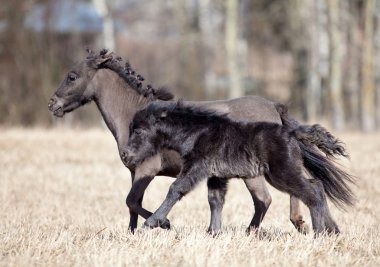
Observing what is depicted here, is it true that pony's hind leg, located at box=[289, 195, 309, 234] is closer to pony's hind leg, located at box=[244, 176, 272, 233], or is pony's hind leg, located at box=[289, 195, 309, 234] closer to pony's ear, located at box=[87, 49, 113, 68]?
pony's hind leg, located at box=[244, 176, 272, 233]

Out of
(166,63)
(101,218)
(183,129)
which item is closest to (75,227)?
(101,218)

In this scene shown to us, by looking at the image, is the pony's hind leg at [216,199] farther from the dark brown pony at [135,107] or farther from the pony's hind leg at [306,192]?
the pony's hind leg at [306,192]

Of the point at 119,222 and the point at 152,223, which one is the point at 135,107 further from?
the point at 152,223

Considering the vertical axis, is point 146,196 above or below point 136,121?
below

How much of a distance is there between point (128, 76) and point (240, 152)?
246 cm

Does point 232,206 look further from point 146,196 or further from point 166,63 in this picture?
point 166,63

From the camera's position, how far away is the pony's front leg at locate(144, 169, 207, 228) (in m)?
7.81

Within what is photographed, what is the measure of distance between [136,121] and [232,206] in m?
3.76

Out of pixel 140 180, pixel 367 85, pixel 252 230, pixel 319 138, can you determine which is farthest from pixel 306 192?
pixel 367 85

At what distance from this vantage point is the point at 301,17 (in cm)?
3531

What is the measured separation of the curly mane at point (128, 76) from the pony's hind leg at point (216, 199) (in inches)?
56.0

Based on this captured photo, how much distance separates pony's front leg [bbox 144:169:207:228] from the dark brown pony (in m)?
0.80

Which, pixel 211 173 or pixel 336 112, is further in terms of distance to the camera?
pixel 336 112

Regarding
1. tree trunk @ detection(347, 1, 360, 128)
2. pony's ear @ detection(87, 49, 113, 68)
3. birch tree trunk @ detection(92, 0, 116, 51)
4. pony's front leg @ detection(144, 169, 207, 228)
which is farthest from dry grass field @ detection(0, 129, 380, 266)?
tree trunk @ detection(347, 1, 360, 128)
